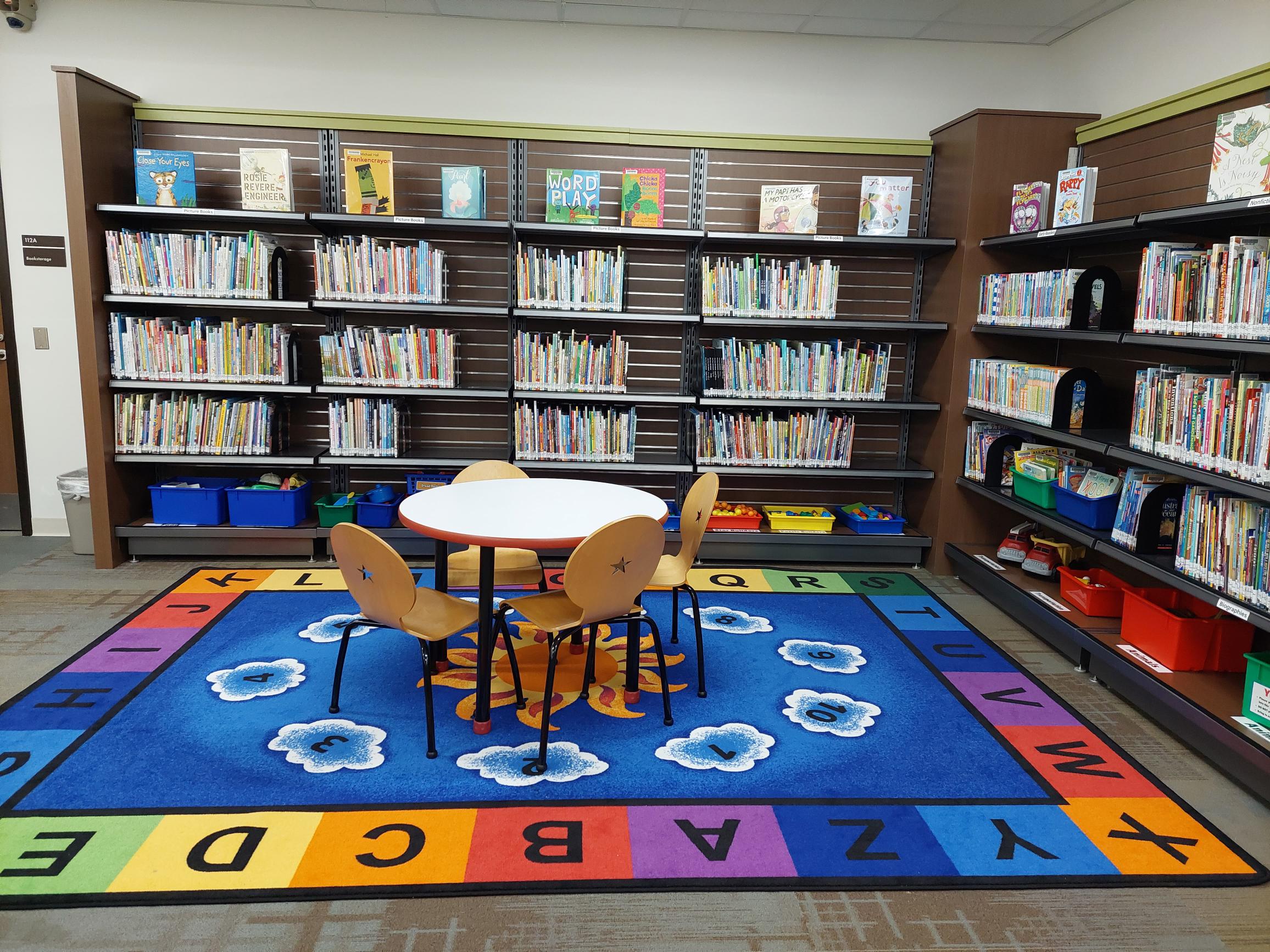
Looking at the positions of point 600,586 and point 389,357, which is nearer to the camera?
point 600,586

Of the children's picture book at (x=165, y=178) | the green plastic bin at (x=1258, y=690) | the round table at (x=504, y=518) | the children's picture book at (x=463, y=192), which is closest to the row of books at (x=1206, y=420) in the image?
the green plastic bin at (x=1258, y=690)

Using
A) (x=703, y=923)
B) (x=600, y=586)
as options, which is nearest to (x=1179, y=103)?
(x=600, y=586)

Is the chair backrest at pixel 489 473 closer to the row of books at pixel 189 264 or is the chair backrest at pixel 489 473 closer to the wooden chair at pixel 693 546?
the wooden chair at pixel 693 546

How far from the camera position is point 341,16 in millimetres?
4809

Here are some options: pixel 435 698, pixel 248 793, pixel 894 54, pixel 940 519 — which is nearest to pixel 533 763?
pixel 435 698

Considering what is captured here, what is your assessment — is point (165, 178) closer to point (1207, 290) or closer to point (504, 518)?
point (504, 518)

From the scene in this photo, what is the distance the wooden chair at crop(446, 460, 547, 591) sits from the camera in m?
3.44

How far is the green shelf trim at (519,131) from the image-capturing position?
4.73 m

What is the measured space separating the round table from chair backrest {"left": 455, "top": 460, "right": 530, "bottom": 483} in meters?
0.16

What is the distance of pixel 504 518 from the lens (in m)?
2.98

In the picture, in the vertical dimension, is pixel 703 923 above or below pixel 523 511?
below

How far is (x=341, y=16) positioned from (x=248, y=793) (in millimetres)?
4215

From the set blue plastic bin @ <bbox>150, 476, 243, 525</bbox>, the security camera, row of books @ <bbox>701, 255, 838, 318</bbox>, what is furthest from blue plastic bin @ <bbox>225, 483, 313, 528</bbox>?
the security camera

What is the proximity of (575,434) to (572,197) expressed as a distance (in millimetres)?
1300
